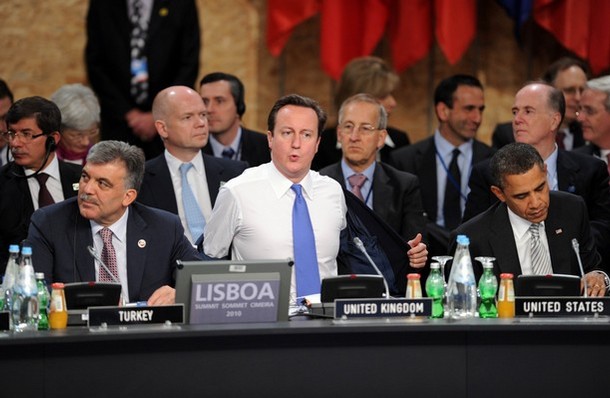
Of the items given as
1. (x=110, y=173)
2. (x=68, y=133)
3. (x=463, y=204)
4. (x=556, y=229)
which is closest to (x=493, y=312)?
(x=556, y=229)

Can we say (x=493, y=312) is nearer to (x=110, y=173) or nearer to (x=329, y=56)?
(x=110, y=173)

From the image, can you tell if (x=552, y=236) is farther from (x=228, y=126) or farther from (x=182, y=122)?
(x=228, y=126)

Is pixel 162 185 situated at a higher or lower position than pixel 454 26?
lower

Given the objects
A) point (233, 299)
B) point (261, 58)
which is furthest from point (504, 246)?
point (261, 58)

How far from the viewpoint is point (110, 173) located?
4805mm

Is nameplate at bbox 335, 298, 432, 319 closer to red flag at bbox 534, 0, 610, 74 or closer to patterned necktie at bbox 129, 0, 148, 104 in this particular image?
patterned necktie at bbox 129, 0, 148, 104

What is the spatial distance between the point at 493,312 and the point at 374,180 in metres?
1.97

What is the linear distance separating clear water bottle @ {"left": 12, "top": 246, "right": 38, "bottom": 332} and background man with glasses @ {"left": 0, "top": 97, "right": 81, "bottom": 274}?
173cm

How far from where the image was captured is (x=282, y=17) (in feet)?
25.1

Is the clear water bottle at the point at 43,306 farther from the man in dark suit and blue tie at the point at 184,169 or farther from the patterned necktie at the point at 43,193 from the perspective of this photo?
the man in dark suit and blue tie at the point at 184,169

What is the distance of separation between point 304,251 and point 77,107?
2.16m

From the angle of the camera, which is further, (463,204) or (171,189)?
(463,204)

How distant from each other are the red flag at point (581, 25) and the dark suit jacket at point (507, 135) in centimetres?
54

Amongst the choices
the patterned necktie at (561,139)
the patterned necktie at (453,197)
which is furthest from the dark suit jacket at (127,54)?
the patterned necktie at (561,139)
